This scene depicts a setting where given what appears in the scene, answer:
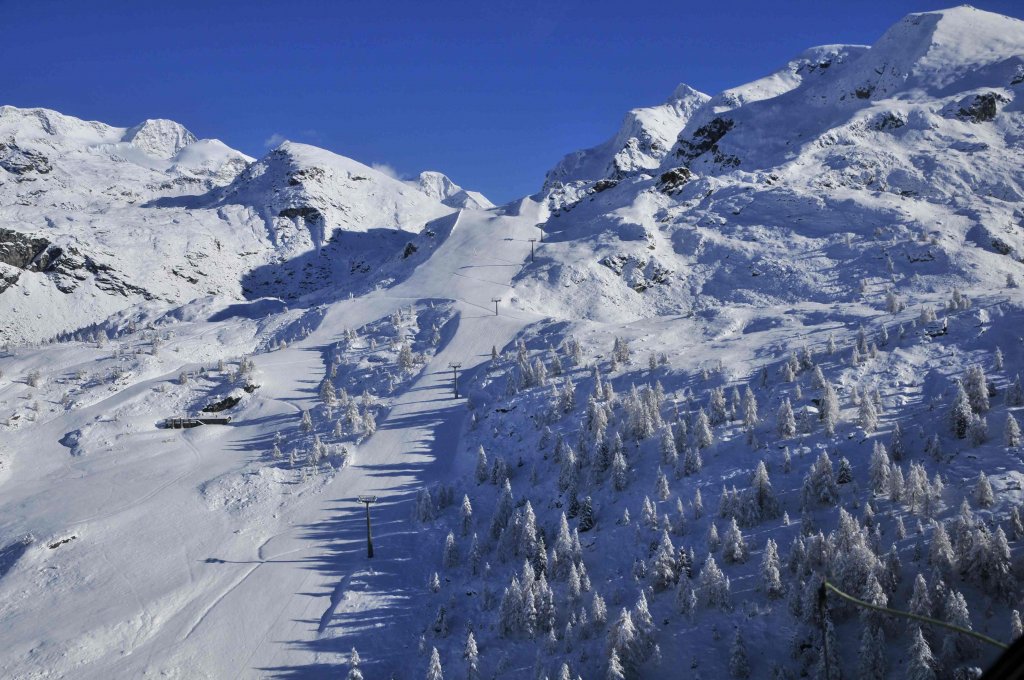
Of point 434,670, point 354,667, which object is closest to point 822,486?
point 434,670

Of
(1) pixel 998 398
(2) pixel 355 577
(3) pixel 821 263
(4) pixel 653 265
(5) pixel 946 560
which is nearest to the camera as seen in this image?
(5) pixel 946 560

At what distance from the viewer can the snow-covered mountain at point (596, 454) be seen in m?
30.6

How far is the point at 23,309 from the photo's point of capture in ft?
472

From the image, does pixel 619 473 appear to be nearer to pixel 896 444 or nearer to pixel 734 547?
pixel 734 547

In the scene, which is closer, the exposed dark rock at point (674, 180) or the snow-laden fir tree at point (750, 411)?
the snow-laden fir tree at point (750, 411)

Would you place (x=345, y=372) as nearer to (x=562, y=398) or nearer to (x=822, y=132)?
(x=562, y=398)

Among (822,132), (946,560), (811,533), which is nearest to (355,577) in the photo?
(811,533)

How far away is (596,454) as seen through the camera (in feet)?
155

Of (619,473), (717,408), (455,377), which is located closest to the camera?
(619,473)

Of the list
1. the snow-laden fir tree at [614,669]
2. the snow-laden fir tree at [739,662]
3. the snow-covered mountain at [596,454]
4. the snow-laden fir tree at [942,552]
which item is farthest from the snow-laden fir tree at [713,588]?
the snow-laden fir tree at [942,552]

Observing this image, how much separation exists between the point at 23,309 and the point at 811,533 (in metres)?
169

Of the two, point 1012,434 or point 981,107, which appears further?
point 981,107

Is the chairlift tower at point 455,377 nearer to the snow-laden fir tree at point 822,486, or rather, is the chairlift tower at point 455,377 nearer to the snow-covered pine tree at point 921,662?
the snow-laden fir tree at point 822,486

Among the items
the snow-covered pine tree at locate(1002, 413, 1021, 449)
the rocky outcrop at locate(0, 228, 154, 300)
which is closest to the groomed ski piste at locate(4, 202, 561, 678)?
the snow-covered pine tree at locate(1002, 413, 1021, 449)
